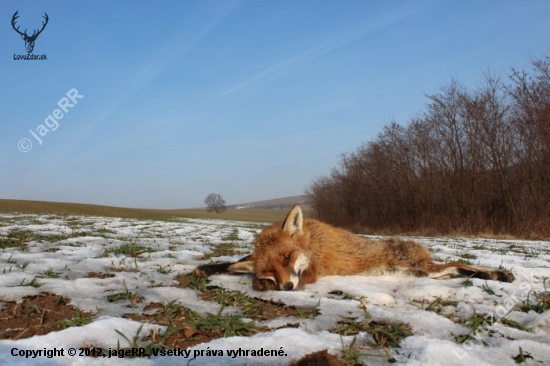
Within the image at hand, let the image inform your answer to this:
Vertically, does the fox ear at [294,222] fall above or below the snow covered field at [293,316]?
above

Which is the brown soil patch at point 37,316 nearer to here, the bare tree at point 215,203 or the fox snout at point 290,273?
the fox snout at point 290,273

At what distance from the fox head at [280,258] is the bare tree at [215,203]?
360ft

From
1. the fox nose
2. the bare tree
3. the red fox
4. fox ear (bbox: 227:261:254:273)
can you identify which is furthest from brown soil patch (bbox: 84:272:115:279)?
the bare tree

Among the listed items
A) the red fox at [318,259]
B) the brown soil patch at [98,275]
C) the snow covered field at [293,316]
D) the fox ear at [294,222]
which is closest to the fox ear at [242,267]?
the red fox at [318,259]

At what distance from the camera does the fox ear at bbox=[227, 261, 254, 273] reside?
4.88m

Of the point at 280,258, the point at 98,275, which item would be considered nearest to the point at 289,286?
the point at 280,258

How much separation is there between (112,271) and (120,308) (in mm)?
1902

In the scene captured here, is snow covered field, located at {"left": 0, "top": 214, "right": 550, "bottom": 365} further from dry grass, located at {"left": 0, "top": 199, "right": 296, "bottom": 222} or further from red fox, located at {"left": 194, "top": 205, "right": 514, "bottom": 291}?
dry grass, located at {"left": 0, "top": 199, "right": 296, "bottom": 222}

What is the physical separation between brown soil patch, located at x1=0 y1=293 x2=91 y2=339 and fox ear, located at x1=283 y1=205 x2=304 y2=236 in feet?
8.45

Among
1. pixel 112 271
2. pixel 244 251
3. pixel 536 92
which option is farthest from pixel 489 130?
pixel 112 271

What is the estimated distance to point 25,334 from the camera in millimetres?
2742

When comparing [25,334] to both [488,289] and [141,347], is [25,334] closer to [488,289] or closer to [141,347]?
[141,347]

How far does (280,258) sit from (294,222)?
2.00 feet

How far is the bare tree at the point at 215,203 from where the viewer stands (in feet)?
372
